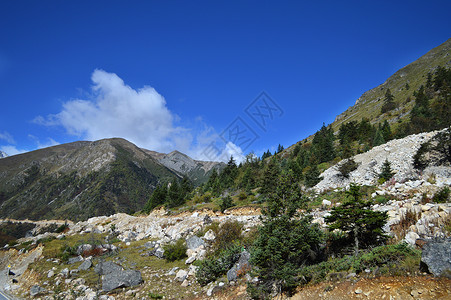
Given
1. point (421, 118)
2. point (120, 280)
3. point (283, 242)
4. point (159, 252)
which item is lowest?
point (120, 280)

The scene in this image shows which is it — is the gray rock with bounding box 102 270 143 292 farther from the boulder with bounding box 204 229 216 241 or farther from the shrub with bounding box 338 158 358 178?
the shrub with bounding box 338 158 358 178

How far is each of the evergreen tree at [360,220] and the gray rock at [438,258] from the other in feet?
5.10

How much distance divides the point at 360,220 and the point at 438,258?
2002 mm

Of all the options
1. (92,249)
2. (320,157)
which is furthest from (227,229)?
(320,157)

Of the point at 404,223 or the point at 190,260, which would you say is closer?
the point at 404,223

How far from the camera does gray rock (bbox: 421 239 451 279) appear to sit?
4303 millimetres

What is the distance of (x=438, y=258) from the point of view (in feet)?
14.6

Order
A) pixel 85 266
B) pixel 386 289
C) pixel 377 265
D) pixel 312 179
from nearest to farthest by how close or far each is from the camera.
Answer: pixel 386 289, pixel 377 265, pixel 85 266, pixel 312 179

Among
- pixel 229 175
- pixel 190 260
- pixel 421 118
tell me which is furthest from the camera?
pixel 229 175

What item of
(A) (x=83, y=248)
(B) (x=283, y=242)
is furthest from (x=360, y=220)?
(A) (x=83, y=248)

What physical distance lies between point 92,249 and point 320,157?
143 ft

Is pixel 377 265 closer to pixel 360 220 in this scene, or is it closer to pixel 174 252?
pixel 360 220

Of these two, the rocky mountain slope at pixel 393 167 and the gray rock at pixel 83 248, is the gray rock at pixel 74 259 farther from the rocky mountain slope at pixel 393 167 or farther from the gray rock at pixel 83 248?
the rocky mountain slope at pixel 393 167

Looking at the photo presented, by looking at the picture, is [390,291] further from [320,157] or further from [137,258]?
[320,157]
